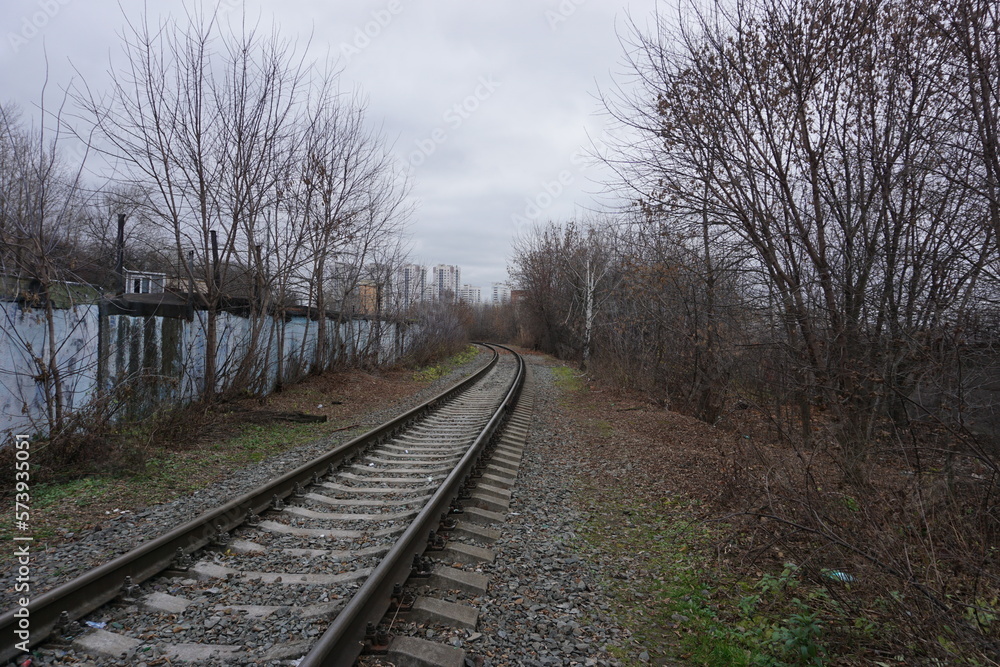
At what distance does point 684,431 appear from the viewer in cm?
1073

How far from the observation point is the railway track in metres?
3.07

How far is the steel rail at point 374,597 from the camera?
2.87 metres

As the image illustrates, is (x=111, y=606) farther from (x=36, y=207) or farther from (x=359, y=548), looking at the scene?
(x=36, y=207)

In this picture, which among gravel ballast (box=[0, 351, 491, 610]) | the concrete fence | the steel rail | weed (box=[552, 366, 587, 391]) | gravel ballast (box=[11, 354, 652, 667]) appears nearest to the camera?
the steel rail

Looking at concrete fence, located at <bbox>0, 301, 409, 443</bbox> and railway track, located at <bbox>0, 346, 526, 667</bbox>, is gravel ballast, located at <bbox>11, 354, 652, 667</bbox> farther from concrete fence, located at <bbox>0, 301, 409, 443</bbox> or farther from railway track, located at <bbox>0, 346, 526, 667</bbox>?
concrete fence, located at <bbox>0, 301, 409, 443</bbox>

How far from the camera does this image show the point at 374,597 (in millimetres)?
3467

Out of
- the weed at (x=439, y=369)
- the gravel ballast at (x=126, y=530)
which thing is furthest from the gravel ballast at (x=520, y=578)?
the weed at (x=439, y=369)

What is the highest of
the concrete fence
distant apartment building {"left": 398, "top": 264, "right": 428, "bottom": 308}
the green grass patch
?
distant apartment building {"left": 398, "top": 264, "right": 428, "bottom": 308}

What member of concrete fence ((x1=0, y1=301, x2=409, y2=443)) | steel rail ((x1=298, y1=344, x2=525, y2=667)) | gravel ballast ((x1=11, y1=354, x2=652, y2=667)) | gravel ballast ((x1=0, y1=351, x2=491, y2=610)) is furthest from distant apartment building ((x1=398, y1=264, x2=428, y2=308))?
steel rail ((x1=298, y1=344, x2=525, y2=667))

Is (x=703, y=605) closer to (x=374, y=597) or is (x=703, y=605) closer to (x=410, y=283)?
(x=374, y=597)

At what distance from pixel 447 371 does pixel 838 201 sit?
1798 centimetres

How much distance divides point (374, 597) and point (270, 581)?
964 millimetres

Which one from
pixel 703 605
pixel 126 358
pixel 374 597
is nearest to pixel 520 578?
pixel 374 597

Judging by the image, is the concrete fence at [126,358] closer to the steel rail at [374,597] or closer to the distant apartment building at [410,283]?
the steel rail at [374,597]
